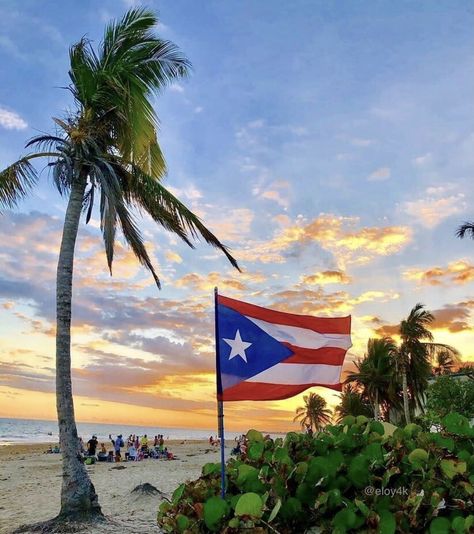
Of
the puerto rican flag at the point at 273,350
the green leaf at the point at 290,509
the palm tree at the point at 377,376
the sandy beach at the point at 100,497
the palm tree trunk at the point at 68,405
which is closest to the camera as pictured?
the green leaf at the point at 290,509

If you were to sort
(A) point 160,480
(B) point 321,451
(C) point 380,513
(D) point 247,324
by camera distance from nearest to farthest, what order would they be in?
(C) point 380,513 < (B) point 321,451 < (D) point 247,324 < (A) point 160,480

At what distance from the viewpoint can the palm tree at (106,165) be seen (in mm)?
11234

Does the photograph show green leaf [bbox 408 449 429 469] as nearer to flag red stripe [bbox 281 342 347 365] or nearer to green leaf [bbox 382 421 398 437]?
green leaf [bbox 382 421 398 437]

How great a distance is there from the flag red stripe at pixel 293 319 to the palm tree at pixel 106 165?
696 centimetres

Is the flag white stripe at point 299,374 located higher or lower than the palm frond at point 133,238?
lower

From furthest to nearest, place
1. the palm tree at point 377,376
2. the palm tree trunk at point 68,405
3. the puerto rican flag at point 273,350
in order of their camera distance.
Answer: the palm tree at point 377,376, the palm tree trunk at point 68,405, the puerto rican flag at point 273,350

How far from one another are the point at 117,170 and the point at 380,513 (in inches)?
452

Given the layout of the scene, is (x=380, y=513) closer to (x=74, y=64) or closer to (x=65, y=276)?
(x=65, y=276)

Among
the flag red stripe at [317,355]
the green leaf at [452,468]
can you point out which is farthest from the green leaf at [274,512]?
the flag red stripe at [317,355]

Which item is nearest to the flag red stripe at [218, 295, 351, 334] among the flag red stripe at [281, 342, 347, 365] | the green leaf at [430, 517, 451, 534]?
the flag red stripe at [281, 342, 347, 365]

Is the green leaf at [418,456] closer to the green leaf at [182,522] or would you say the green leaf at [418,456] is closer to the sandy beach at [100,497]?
the green leaf at [182,522]

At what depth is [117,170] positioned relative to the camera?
12.6 m

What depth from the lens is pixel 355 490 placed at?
93.5 inches

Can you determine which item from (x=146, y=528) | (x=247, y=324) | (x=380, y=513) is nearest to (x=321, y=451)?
(x=380, y=513)
